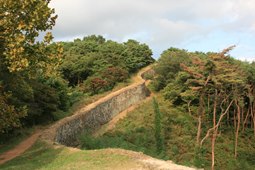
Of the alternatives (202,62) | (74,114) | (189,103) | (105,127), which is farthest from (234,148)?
(74,114)

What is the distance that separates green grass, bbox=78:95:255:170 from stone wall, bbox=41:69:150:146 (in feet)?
3.55

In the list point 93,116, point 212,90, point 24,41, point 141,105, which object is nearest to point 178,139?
point 212,90

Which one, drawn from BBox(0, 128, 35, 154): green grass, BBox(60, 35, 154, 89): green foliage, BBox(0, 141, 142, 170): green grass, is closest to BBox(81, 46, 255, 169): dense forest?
BBox(0, 128, 35, 154): green grass

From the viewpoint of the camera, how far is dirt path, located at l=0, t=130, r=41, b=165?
19.0 meters

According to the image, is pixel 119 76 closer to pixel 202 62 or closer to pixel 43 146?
pixel 202 62

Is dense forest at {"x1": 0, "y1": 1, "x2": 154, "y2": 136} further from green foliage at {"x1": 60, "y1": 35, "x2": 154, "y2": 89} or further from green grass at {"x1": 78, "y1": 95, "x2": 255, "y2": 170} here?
green grass at {"x1": 78, "y1": 95, "x2": 255, "y2": 170}

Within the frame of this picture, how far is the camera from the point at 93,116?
31.2m

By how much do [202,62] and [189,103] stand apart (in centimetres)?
886

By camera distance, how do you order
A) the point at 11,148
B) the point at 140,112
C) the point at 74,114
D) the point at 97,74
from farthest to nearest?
the point at 97,74 < the point at 140,112 < the point at 74,114 < the point at 11,148

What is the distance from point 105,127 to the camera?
32719 mm

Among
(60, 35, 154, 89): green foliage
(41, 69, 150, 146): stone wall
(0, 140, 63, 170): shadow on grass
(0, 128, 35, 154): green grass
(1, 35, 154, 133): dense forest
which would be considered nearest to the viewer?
(0, 140, 63, 170): shadow on grass

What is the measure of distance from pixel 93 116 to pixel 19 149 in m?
11.0

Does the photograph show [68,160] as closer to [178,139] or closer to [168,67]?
[178,139]

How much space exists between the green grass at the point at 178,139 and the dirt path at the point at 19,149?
317 cm
